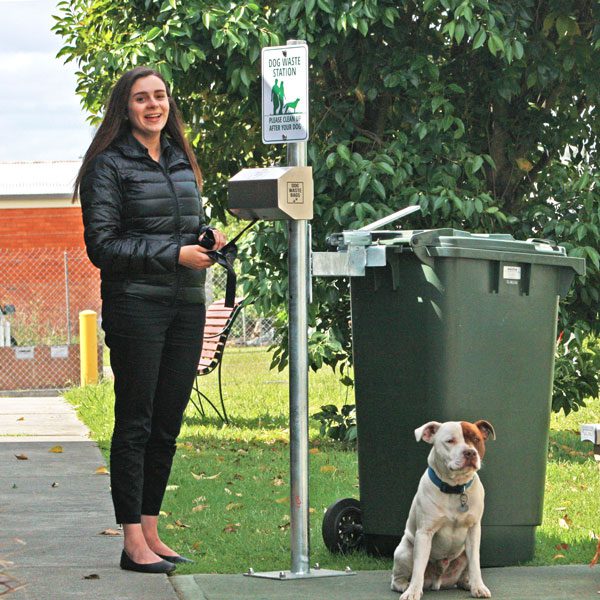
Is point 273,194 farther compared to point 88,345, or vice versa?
point 88,345

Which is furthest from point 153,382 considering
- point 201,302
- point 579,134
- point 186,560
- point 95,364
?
point 95,364

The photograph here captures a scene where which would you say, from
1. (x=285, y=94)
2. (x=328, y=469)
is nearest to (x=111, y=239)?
(x=285, y=94)

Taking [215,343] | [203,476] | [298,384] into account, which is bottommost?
[203,476]

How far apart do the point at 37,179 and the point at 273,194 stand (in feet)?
59.7

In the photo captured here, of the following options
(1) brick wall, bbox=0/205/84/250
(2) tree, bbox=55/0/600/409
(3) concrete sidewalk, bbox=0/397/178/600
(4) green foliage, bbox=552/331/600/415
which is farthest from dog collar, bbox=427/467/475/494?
→ (1) brick wall, bbox=0/205/84/250

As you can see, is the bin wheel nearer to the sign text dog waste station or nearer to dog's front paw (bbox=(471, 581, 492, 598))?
dog's front paw (bbox=(471, 581, 492, 598))

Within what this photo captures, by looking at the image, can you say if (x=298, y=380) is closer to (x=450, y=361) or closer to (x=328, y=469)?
(x=450, y=361)

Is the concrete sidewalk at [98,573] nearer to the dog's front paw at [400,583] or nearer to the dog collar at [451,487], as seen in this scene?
the dog's front paw at [400,583]

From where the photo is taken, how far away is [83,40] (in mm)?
9953

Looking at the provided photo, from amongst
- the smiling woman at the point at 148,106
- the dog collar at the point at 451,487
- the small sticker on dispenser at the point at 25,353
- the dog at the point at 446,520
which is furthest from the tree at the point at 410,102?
the small sticker on dispenser at the point at 25,353

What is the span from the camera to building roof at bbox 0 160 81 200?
20.8 meters

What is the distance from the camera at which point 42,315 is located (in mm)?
16109

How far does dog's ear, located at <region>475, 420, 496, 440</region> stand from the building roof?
13920 millimetres

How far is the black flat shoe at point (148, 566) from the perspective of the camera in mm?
5430
